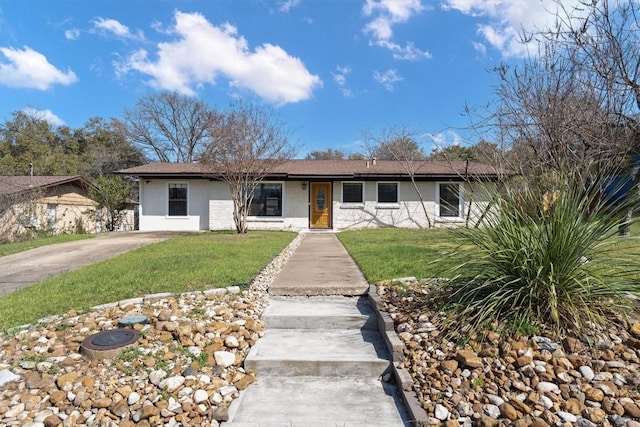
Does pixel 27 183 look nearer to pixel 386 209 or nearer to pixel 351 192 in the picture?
pixel 351 192

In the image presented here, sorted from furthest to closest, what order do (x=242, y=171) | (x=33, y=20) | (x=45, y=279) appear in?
(x=242, y=171) < (x=33, y=20) < (x=45, y=279)

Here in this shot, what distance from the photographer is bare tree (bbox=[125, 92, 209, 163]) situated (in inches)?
1243

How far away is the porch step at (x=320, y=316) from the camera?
12.1 feet

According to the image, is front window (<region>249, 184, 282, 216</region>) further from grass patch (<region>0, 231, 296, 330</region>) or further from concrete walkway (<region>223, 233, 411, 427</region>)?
concrete walkway (<region>223, 233, 411, 427</region>)

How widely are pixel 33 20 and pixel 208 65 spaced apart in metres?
11.2

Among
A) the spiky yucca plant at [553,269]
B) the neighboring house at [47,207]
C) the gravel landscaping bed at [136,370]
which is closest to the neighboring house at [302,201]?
the neighboring house at [47,207]

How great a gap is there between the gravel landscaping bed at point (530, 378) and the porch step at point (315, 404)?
298 mm

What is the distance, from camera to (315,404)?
254cm

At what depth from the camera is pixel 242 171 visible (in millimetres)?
12422

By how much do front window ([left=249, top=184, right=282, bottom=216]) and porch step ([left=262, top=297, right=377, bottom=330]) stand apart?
1153 cm

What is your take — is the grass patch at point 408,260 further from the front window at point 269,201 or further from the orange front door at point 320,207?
the front window at point 269,201

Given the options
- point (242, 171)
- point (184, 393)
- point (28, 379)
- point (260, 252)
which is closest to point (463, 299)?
point (184, 393)

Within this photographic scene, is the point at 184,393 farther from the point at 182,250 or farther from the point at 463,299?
the point at 182,250

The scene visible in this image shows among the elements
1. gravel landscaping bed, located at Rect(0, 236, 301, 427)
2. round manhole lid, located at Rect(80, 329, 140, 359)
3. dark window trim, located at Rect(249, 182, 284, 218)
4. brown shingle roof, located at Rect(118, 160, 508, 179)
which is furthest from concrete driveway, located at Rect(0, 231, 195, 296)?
dark window trim, located at Rect(249, 182, 284, 218)
